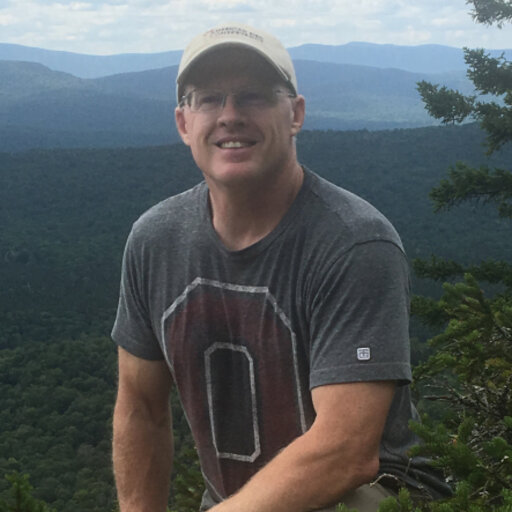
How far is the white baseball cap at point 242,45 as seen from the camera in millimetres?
2035

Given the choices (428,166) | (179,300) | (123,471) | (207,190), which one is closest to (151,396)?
(123,471)

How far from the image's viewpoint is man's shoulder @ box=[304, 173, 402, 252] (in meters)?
1.86

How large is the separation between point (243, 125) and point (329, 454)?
2.88ft

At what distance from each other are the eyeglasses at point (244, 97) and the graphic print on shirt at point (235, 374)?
48 centimetres

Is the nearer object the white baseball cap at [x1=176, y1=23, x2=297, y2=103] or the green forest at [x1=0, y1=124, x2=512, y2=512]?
the white baseball cap at [x1=176, y1=23, x2=297, y2=103]

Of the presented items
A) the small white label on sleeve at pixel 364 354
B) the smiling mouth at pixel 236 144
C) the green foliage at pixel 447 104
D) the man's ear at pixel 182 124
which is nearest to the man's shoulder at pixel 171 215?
the man's ear at pixel 182 124

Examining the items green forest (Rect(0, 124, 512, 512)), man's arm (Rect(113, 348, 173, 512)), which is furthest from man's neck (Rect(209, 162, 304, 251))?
green forest (Rect(0, 124, 512, 512))

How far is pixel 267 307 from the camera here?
1.99m

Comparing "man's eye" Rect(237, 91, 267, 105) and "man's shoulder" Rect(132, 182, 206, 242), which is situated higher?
"man's eye" Rect(237, 91, 267, 105)

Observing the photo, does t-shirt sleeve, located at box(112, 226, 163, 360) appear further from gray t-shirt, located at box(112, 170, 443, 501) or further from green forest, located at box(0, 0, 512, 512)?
green forest, located at box(0, 0, 512, 512)

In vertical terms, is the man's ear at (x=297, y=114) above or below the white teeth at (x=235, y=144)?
above

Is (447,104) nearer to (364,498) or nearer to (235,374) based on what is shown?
(235,374)

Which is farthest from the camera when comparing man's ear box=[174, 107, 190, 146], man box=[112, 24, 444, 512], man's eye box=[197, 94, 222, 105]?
man's ear box=[174, 107, 190, 146]

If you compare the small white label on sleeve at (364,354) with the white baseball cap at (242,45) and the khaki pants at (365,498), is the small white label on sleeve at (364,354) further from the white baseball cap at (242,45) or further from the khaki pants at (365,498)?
the white baseball cap at (242,45)
